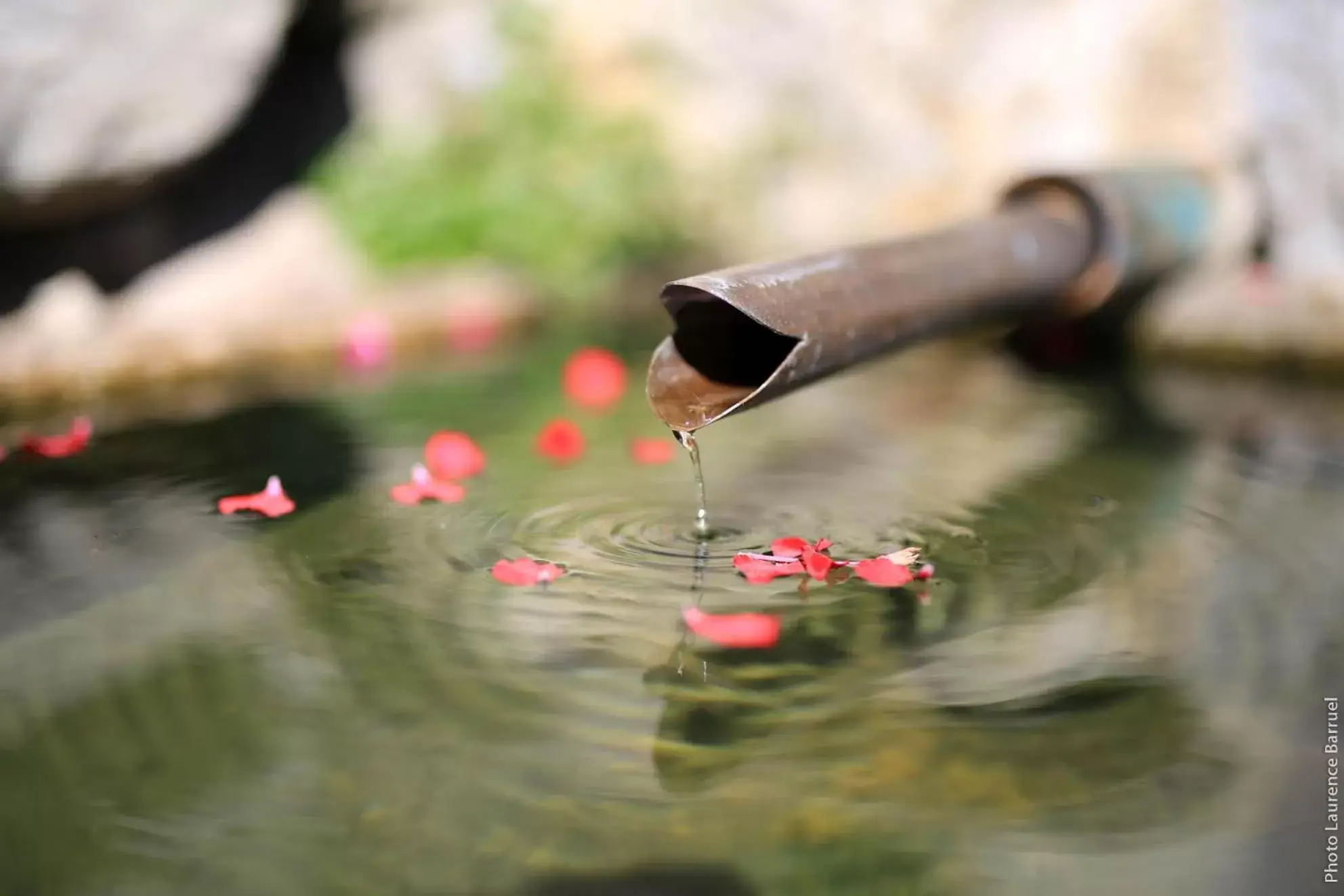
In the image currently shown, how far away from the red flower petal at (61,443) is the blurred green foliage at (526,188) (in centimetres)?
264

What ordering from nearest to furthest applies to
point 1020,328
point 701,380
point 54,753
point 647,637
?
1. point 54,753
2. point 647,637
3. point 701,380
4. point 1020,328

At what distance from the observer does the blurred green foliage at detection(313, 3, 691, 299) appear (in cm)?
682

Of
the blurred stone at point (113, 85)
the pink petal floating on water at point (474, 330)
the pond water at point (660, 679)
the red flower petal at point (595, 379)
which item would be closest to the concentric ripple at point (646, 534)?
the pond water at point (660, 679)

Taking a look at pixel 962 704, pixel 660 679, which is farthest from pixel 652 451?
pixel 962 704

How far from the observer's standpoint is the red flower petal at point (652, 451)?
13.2 ft

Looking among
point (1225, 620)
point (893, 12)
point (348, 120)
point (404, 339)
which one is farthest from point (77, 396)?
point (893, 12)

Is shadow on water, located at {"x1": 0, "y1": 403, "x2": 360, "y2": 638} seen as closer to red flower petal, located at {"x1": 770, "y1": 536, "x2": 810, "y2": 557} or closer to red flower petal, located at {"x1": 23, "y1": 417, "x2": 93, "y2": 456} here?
red flower petal, located at {"x1": 23, "y1": 417, "x2": 93, "y2": 456}

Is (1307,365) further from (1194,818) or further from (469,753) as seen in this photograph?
(469,753)

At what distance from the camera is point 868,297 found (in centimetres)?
309

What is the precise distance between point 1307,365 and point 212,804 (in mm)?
4967

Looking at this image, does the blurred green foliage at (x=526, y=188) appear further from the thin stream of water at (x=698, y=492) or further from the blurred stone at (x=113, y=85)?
the thin stream of water at (x=698, y=492)

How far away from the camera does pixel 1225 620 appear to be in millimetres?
2779

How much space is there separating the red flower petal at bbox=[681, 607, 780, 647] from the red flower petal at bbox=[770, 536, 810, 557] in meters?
0.35

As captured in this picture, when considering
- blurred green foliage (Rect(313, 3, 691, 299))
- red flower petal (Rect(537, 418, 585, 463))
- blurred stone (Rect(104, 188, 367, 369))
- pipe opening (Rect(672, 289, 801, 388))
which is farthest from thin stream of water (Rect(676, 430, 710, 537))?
blurred green foliage (Rect(313, 3, 691, 299))
